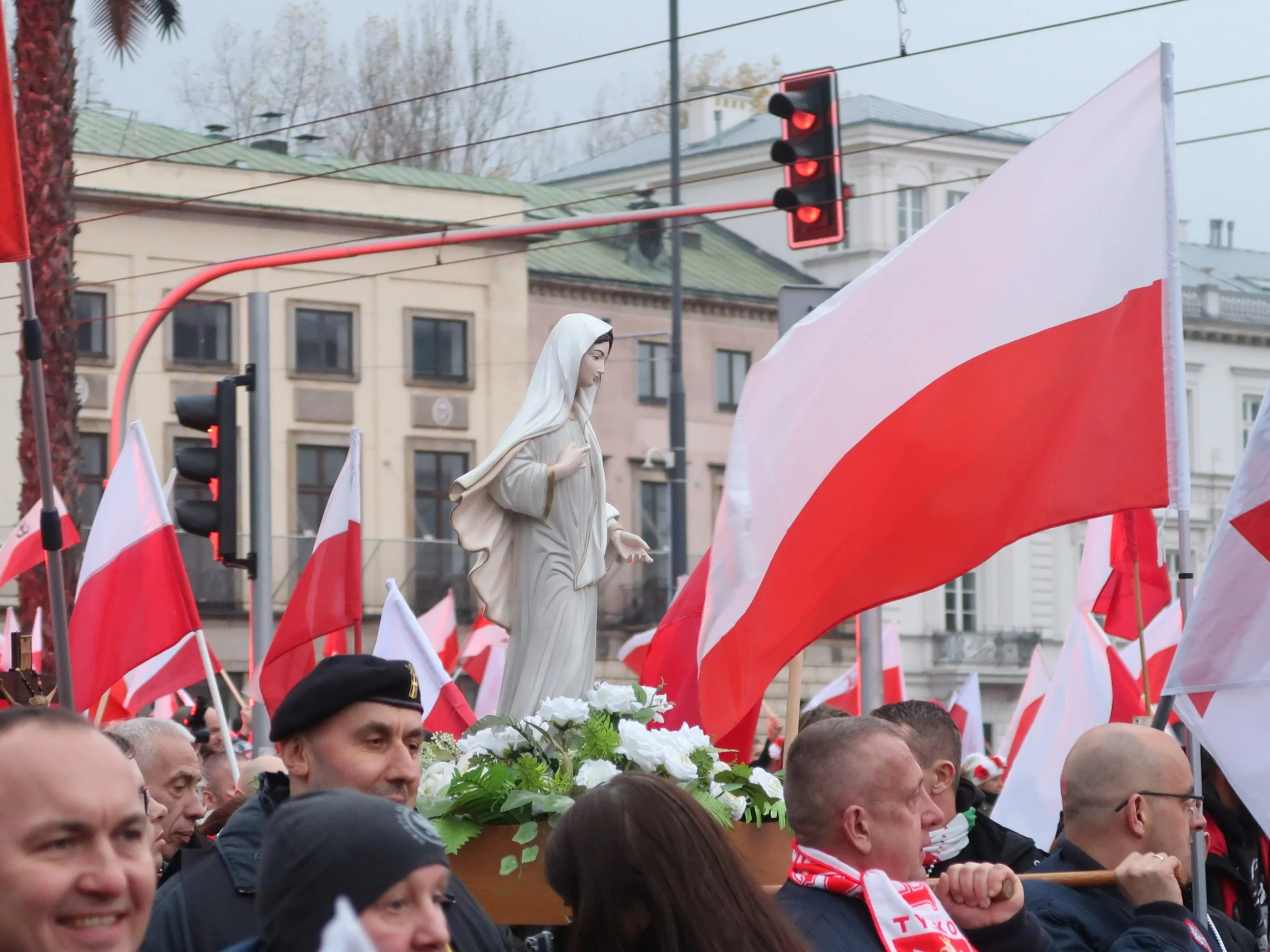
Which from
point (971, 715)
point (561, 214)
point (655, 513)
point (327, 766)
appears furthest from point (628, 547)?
point (561, 214)

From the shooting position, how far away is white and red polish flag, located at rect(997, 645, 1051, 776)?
14.4 metres

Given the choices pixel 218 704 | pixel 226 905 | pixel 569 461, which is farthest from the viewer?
pixel 218 704

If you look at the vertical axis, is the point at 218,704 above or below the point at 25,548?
below

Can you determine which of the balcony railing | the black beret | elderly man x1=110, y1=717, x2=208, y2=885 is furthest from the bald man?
the balcony railing

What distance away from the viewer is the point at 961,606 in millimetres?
55750

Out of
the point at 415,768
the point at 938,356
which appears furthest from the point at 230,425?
the point at 415,768

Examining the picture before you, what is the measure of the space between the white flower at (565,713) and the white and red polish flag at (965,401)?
0.59m

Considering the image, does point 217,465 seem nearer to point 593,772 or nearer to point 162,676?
point 162,676

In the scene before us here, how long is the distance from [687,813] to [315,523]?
40.8 m

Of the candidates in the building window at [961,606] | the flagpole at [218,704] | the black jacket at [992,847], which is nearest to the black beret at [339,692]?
the black jacket at [992,847]

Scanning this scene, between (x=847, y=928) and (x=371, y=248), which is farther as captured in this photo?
(x=371, y=248)

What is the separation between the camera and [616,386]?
48.5m

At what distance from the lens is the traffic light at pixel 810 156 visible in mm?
14125

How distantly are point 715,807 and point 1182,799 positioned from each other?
120 cm
